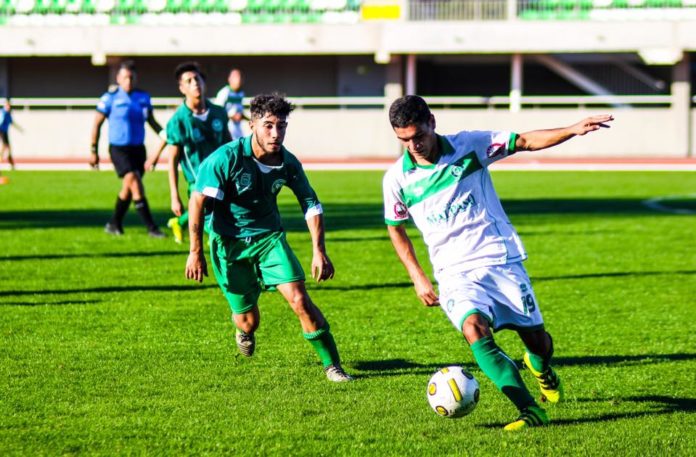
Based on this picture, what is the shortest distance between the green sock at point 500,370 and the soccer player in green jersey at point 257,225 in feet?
4.75

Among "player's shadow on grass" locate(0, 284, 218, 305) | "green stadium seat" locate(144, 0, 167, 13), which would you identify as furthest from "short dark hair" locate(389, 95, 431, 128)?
"green stadium seat" locate(144, 0, 167, 13)

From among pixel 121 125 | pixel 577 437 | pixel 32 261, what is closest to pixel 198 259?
pixel 577 437

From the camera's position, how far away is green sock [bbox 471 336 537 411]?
5.87 metres

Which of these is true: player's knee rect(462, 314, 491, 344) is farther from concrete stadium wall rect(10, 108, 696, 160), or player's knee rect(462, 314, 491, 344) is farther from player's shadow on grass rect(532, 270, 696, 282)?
concrete stadium wall rect(10, 108, 696, 160)

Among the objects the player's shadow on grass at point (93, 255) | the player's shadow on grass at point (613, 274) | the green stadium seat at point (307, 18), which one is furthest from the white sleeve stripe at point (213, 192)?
the green stadium seat at point (307, 18)

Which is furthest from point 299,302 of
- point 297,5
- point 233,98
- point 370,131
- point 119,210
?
point 297,5

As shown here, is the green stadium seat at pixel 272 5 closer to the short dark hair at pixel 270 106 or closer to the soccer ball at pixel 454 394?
the short dark hair at pixel 270 106

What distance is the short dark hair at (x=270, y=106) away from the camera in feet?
22.4

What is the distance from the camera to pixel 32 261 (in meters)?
13.2

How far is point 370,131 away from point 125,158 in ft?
85.2

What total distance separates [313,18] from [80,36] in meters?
8.07

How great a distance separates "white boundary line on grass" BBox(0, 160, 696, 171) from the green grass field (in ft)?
60.1

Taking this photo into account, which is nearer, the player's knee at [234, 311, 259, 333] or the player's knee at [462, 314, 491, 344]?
the player's knee at [462, 314, 491, 344]

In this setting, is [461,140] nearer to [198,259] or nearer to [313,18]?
[198,259]
